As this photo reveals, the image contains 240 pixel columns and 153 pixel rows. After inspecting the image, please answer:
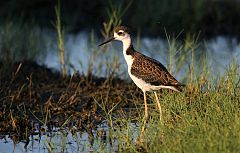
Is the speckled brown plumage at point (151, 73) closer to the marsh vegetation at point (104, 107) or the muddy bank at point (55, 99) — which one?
the marsh vegetation at point (104, 107)

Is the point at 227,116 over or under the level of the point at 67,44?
under

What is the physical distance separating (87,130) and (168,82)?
1.14 metres

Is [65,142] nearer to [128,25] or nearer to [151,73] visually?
[151,73]

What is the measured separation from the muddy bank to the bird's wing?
1.55 feet

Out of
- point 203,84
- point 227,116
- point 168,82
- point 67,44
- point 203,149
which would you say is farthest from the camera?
point 67,44

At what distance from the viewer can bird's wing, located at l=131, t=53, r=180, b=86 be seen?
7.94 m

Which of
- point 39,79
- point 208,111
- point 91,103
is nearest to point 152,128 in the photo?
point 208,111

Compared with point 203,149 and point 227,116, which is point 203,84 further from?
point 203,149

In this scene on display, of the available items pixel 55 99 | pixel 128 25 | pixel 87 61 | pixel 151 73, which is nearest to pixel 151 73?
pixel 151 73

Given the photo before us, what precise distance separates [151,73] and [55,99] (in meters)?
2.09

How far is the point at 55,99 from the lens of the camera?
9727 mm

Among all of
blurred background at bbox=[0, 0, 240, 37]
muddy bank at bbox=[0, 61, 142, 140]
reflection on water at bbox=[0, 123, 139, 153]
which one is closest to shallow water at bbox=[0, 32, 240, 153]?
reflection on water at bbox=[0, 123, 139, 153]

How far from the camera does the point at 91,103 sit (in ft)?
31.1

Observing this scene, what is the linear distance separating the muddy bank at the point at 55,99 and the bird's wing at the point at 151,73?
0.47 metres
